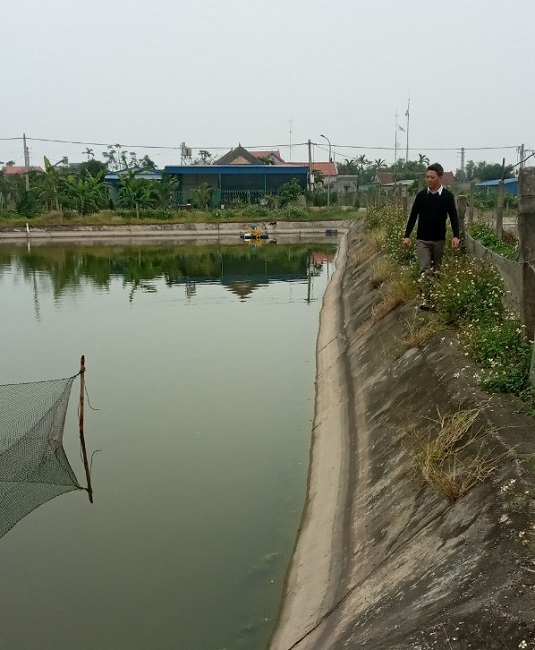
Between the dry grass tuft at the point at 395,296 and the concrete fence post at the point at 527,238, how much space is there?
340cm

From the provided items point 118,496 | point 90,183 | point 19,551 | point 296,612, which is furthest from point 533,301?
point 90,183

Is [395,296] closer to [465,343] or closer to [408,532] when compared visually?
[465,343]

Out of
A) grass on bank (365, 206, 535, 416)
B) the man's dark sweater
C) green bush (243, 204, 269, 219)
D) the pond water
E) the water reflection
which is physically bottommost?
the pond water

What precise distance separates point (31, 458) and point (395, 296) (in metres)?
5.67

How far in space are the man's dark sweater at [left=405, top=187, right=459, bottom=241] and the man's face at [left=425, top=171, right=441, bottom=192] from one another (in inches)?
4.9

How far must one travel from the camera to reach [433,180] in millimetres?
8164

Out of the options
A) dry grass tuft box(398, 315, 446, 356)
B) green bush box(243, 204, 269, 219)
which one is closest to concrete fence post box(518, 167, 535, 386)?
dry grass tuft box(398, 315, 446, 356)

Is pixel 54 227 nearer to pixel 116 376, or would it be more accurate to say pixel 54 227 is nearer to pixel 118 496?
pixel 116 376

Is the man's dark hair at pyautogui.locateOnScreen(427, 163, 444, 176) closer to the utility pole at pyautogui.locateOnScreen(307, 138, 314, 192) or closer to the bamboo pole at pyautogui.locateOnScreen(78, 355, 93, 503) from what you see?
the bamboo pole at pyautogui.locateOnScreen(78, 355, 93, 503)

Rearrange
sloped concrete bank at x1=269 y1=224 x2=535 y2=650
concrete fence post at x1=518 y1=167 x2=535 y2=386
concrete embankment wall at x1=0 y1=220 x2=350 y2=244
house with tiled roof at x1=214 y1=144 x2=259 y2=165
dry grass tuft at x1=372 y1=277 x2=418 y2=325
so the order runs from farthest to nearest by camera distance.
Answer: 1. house with tiled roof at x1=214 y1=144 x2=259 y2=165
2. concrete embankment wall at x1=0 y1=220 x2=350 y2=244
3. dry grass tuft at x1=372 y1=277 x2=418 y2=325
4. concrete fence post at x1=518 y1=167 x2=535 y2=386
5. sloped concrete bank at x1=269 y1=224 x2=535 y2=650

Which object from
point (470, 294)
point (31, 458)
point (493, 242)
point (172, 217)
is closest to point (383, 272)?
point (493, 242)

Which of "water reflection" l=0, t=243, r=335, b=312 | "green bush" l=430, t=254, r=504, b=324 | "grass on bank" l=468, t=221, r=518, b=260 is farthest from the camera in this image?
"water reflection" l=0, t=243, r=335, b=312

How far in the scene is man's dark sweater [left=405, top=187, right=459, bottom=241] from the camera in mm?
8278

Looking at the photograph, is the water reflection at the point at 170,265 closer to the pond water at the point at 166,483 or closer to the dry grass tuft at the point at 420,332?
the pond water at the point at 166,483
